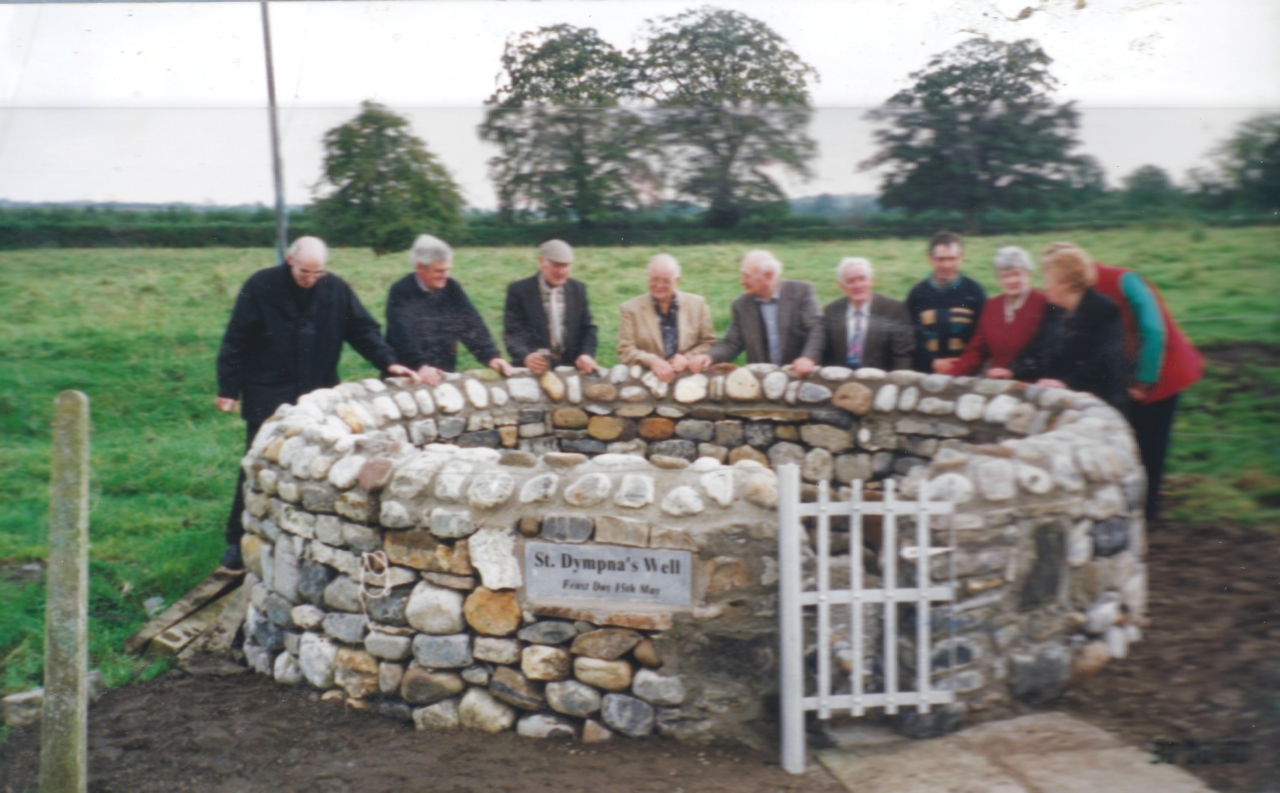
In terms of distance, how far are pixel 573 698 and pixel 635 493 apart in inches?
37.8

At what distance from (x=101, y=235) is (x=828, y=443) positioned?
5.81 meters

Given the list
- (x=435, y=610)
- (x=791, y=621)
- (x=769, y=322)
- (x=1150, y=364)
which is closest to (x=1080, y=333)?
(x=1150, y=364)

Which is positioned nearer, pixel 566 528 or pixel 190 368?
pixel 566 528

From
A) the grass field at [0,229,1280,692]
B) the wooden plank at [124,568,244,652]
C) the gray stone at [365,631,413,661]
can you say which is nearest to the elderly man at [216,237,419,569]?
the wooden plank at [124,568,244,652]

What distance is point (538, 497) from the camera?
165 inches

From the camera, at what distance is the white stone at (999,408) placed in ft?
19.1

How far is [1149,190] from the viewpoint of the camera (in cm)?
634

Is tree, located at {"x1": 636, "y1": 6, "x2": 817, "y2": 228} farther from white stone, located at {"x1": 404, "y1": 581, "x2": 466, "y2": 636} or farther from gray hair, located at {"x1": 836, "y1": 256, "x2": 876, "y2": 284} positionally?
white stone, located at {"x1": 404, "y1": 581, "x2": 466, "y2": 636}

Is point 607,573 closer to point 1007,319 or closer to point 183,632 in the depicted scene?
point 183,632

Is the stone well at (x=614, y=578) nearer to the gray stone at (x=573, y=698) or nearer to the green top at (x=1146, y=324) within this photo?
the gray stone at (x=573, y=698)

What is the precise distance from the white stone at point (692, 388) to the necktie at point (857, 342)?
1.05 m

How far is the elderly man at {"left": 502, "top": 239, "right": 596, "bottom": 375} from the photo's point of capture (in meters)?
7.07

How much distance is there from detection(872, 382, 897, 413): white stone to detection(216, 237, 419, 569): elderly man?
11.9ft

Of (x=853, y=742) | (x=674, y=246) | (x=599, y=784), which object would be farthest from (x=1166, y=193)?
(x=599, y=784)
